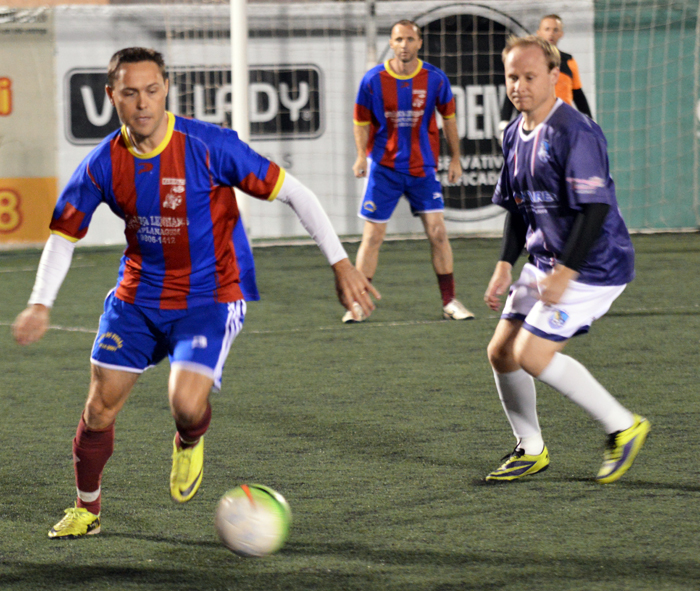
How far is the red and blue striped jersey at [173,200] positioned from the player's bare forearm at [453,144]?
3863 millimetres

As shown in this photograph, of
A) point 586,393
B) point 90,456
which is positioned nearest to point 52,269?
point 90,456

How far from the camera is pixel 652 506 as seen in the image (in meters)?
3.18

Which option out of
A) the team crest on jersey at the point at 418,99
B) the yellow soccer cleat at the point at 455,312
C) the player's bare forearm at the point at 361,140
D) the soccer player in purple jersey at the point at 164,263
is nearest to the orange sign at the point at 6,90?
the player's bare forearm at the point at 361,140

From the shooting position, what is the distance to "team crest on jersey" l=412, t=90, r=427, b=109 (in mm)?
6754

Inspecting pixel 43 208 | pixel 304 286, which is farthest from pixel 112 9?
pixel 304 286

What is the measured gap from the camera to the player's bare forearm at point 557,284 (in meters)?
3.20

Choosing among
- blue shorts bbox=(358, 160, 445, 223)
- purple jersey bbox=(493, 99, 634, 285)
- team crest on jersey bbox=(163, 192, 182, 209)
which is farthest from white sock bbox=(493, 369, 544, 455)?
blue shorts bbox=(358, 160, 445, 223)

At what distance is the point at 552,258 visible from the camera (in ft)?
11.2

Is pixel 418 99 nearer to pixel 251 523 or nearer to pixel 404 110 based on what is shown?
pixel 404 110

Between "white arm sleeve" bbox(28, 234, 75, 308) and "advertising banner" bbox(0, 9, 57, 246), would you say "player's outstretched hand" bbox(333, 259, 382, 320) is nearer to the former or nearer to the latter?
"white arm sleeve" bbox(28, 234, 75, 308)

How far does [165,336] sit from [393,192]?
12.7 feet

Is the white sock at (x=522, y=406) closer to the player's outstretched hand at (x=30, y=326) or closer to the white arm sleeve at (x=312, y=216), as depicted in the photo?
the white arm sleeve at (x=312, y=216)

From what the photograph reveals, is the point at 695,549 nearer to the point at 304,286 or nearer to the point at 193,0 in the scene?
the point at 304,286

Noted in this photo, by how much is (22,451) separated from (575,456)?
208cm
